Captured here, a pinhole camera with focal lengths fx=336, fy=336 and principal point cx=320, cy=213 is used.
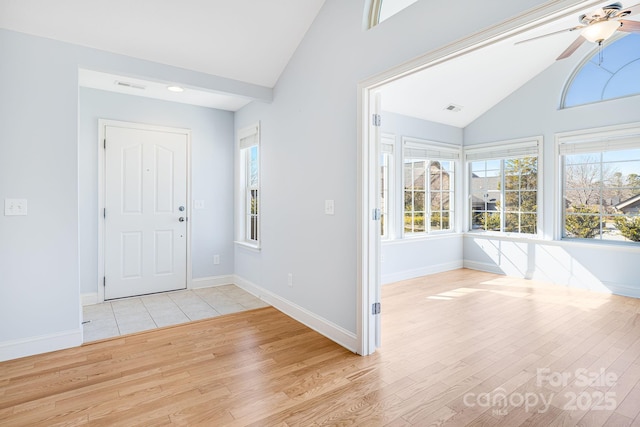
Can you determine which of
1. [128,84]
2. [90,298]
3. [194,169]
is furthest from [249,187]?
[90,298]

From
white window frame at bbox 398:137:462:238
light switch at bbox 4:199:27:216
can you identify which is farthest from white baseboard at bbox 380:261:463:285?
light switch at bbox 4:199:27:216

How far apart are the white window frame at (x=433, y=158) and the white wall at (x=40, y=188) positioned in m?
3.90

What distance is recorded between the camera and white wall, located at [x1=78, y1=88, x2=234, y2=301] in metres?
3.86

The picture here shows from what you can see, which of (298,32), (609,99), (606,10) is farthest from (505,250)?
(298,32)

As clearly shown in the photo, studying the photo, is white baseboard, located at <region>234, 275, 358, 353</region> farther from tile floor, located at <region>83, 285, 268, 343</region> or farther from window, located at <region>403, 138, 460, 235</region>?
window, located at <region>403, 138, 460, 235</region>

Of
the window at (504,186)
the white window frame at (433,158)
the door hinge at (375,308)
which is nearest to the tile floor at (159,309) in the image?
the door hinge at (375,308)

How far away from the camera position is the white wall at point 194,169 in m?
3.86

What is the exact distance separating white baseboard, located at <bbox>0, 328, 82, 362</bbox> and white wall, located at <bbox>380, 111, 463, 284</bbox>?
142 inches

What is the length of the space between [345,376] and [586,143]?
4628 mm

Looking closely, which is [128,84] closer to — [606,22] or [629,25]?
[606,22]

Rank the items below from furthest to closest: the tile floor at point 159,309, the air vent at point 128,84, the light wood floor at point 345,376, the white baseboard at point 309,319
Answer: the air vent at point 128,84, the tile floor at point 159,309, the white baseboard at point 309,319, the light wood floor at point 345,376

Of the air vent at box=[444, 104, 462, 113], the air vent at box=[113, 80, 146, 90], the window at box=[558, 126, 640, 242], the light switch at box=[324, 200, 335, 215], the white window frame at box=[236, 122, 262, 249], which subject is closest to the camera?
the light switch at box=[324, 200, 335, 215]

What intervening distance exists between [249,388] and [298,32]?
3059 millimetres

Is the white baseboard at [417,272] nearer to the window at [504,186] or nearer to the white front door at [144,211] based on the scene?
the window at [504,186]
